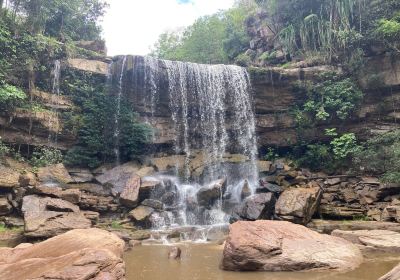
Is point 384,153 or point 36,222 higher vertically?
point 384,153

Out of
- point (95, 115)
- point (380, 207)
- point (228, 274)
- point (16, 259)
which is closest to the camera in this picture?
point (16, 259)

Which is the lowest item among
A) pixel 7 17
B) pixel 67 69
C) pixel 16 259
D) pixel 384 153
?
pixel 16 259

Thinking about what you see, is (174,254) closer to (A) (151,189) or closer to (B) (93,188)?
(A) (151,189)

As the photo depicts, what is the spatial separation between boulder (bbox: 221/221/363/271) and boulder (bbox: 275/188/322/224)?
4634mm

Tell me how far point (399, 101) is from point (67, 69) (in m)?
17.5

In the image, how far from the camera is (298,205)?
13508 millimetres

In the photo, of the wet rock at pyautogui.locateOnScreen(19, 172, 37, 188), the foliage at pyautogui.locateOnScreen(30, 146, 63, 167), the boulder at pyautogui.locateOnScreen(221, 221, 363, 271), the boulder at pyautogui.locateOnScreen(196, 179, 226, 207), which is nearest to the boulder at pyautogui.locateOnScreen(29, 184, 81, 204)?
the wet rock at pyautogui.locateOnScreen(19, 172, 37, 188)

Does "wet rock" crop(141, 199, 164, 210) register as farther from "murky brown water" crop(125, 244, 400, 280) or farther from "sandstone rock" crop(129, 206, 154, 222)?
"murky brown water" crop(125, 244, 400, 280)

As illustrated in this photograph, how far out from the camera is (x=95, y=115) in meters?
18.9

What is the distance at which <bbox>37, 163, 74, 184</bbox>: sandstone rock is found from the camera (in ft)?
50.2

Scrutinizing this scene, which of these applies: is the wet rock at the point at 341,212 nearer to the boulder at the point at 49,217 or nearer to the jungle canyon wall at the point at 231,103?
the jungle canyon wall at the point at 231,103

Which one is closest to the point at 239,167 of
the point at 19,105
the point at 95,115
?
the point at 95,115

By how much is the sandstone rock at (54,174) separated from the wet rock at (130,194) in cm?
285

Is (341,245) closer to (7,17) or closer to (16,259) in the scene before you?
(16,259)
